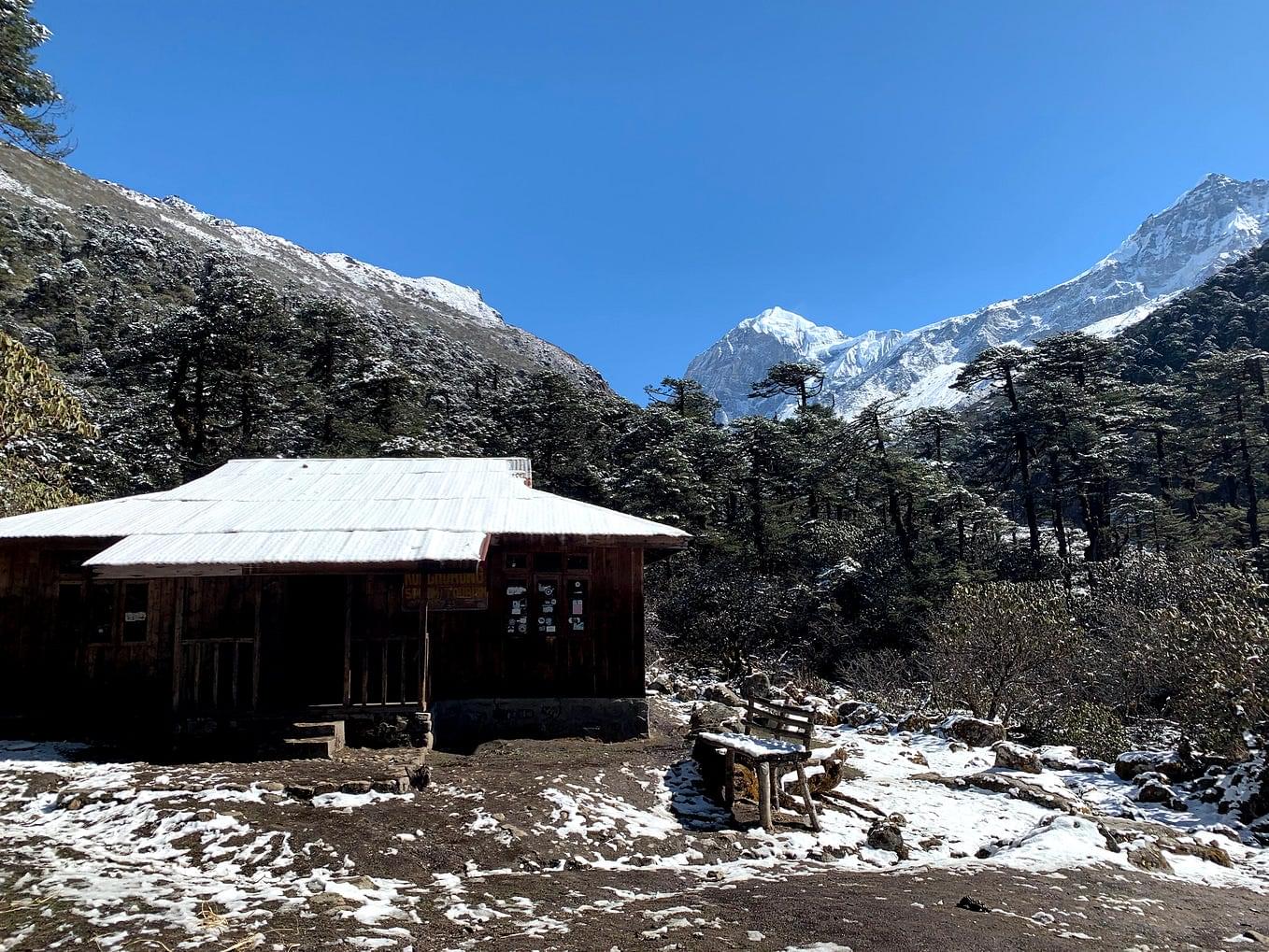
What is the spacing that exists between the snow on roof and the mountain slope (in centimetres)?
5945

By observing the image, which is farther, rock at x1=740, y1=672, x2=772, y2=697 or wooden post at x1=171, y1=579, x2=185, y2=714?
rock at x1=740, y1=672, x2=772, y2=697

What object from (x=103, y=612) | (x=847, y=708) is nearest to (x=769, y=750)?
(x=847, y=708)

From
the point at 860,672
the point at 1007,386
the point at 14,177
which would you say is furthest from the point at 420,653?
the point at 14,177

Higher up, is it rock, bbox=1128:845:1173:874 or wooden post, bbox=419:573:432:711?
wooden post, bbox=419:573:432:711

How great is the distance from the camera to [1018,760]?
12055mm

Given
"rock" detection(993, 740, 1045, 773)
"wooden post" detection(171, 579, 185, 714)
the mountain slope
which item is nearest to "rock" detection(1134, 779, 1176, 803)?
"rock" detection(993, 740, 1045, 773)

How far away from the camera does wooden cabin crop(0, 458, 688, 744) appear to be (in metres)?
10.7

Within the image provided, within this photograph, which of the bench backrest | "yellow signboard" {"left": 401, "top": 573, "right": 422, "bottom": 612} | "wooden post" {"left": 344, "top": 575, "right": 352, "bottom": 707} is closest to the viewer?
the bench backrest

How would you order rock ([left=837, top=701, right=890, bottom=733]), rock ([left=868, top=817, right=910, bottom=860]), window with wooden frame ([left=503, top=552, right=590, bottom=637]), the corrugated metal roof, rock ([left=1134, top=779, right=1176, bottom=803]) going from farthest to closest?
rock ([left=837, top=701, right=890, bottom=733]) → window with wooden frame ([left=503, top=552, right=590, bottom=637]) → rock ([left=1134, top=779, right=1176, bottom=803]) → the corrugated metal roof → rock ([left=868, top=817, right=910, bottom=860])

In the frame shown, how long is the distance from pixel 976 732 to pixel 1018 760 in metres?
2.18

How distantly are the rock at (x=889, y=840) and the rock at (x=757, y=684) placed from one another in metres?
9.63

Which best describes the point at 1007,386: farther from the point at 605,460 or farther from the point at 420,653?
the point at 420,653

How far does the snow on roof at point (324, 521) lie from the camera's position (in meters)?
10.2

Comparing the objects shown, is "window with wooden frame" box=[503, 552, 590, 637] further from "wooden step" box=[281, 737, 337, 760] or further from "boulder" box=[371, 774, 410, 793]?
"boulder" box=[371, 774, 410, 793]
